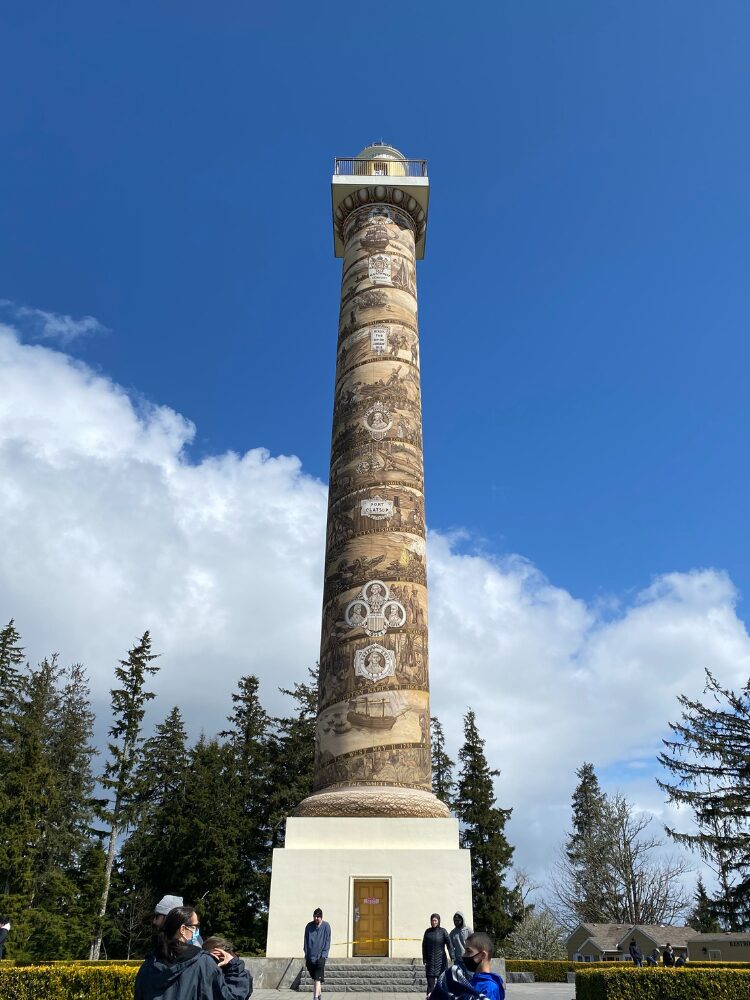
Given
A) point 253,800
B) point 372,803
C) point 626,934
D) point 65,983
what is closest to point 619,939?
point 626,934

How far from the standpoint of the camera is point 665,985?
8.21 meters

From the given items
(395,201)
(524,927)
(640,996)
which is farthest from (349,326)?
(524,927)

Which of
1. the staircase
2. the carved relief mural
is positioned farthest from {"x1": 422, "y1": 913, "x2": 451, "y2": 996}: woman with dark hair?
the carved relief mural

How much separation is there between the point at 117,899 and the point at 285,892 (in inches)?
562

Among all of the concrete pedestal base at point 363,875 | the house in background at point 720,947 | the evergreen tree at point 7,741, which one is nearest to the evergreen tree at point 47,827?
the evergreen tree at point 7,741

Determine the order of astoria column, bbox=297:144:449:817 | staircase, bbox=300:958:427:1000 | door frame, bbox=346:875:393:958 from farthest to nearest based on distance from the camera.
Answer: astoria column, bbox=297:144:449:817 < door frame, bbox=346:875:393:958 < staircase, bbox=300:958:427:1000

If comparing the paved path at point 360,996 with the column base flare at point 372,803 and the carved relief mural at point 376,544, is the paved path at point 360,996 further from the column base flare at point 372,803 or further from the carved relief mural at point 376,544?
the carved relief mural at point 376,544

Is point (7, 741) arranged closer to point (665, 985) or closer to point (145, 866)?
point (145, 866)

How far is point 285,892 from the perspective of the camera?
13.4 meters

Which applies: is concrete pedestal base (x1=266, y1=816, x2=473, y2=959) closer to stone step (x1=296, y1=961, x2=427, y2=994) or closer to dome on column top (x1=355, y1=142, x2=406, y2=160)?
stone step (x1=296, y1=961, x2=427, y2=994)

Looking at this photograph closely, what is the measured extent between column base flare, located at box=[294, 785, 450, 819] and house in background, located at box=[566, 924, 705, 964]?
16278mm

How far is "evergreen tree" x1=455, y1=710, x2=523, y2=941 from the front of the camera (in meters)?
26.5

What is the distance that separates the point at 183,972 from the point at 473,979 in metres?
1.03

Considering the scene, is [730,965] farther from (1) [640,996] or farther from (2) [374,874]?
(1) [640,996]
